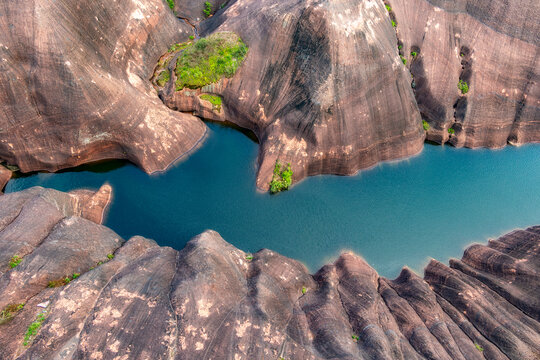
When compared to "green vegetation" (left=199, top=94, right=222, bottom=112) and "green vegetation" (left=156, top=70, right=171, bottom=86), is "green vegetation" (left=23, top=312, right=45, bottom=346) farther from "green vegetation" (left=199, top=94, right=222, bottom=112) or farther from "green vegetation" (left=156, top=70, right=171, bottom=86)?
"green vegetation" (left=156, top=70, right=171, bottom=86)

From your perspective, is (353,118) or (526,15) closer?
(353,118)

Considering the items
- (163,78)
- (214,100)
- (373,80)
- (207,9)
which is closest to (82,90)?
(163,78)

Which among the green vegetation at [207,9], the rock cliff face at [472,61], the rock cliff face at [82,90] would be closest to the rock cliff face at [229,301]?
the rock cliff face at [82,90]

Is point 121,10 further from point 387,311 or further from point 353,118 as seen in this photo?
point 387,311

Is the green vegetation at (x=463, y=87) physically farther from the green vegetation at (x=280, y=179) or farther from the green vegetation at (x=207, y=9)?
the green vegetation at (x=207, y=9)

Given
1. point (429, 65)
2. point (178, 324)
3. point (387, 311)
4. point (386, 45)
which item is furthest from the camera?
point (429, 65)

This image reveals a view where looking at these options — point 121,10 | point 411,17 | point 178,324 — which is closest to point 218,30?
point 121,10

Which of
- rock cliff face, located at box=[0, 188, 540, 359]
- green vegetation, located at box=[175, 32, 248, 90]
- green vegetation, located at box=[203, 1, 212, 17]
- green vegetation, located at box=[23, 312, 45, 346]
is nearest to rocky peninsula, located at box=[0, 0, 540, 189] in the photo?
green vegetation, located at box=[175, 32, 248, 90]
